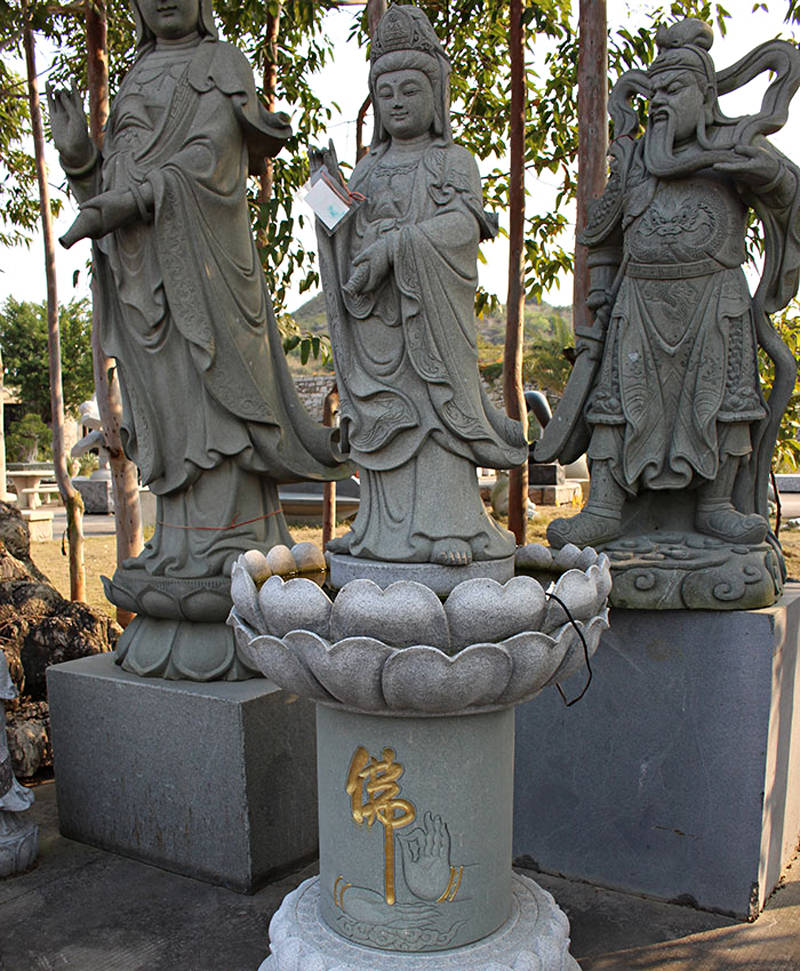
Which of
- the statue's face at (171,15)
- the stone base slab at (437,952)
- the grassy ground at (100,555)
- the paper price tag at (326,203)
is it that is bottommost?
the grassy ground at (100,555)

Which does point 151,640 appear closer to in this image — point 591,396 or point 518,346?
point 591,396

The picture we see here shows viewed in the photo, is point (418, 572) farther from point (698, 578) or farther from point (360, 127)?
point (360, 127)

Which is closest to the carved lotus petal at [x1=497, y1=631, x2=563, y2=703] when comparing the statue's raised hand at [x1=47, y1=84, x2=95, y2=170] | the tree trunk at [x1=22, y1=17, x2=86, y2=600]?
the statue's raised hand at [x1=47, y1=84, x2=95, y2=170]

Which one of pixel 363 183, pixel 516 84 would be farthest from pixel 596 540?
pixel 516 84

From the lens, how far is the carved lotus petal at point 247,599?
2047 mm

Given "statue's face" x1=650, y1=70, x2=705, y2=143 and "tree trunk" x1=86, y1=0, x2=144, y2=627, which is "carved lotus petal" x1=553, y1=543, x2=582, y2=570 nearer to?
"statue's face" x1=650, y1=70, x2=705, y2=143

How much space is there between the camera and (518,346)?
5.13 m

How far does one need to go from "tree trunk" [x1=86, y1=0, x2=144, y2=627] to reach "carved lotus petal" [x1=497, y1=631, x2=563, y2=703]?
3.63 m

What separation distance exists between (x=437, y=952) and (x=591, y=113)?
3705 mm

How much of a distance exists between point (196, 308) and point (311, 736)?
151 centimetres

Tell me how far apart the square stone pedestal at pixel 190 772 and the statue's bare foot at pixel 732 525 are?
1449 millimetres

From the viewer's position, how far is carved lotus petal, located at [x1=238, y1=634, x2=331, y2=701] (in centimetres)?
196

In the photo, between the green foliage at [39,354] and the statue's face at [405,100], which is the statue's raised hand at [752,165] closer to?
the statue's face at [405,100]

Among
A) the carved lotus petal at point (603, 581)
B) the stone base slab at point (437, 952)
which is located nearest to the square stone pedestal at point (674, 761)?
the stone base slab at point (437, 952)
